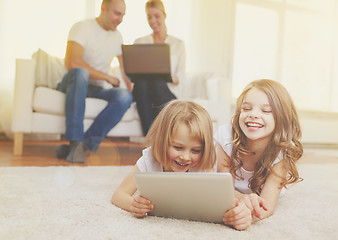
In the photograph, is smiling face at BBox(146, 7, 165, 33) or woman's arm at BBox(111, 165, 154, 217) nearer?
woman's arm at BBox(111, 165, 154, 217)

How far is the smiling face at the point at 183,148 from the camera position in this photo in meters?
0.76

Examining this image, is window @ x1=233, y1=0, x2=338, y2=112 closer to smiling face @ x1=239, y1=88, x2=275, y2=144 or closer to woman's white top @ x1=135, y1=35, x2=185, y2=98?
woman's white top @ x1=135, y1=35, x2=185, y2=98

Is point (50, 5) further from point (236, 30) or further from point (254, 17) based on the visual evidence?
point (254, 17)

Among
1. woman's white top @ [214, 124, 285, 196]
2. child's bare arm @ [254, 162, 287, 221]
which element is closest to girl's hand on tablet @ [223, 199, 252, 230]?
child's bare arm @ [254, 162, 287, 221]

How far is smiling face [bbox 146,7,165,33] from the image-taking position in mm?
2171

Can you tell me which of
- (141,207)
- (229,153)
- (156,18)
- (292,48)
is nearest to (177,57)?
(156,18)

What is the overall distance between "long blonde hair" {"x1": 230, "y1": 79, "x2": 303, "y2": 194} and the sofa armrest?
4.63 ft

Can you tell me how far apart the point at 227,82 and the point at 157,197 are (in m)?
2.04

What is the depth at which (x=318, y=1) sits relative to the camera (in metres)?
4.51

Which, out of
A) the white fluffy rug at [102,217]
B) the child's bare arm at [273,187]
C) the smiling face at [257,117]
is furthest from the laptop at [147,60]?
the child's bare arm at [273,187]

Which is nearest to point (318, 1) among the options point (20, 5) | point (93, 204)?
point (20, 5)

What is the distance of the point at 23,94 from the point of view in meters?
1.85

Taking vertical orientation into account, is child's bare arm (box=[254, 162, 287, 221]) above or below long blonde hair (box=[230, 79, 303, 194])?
below

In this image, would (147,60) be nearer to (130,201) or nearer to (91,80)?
(91,80)
